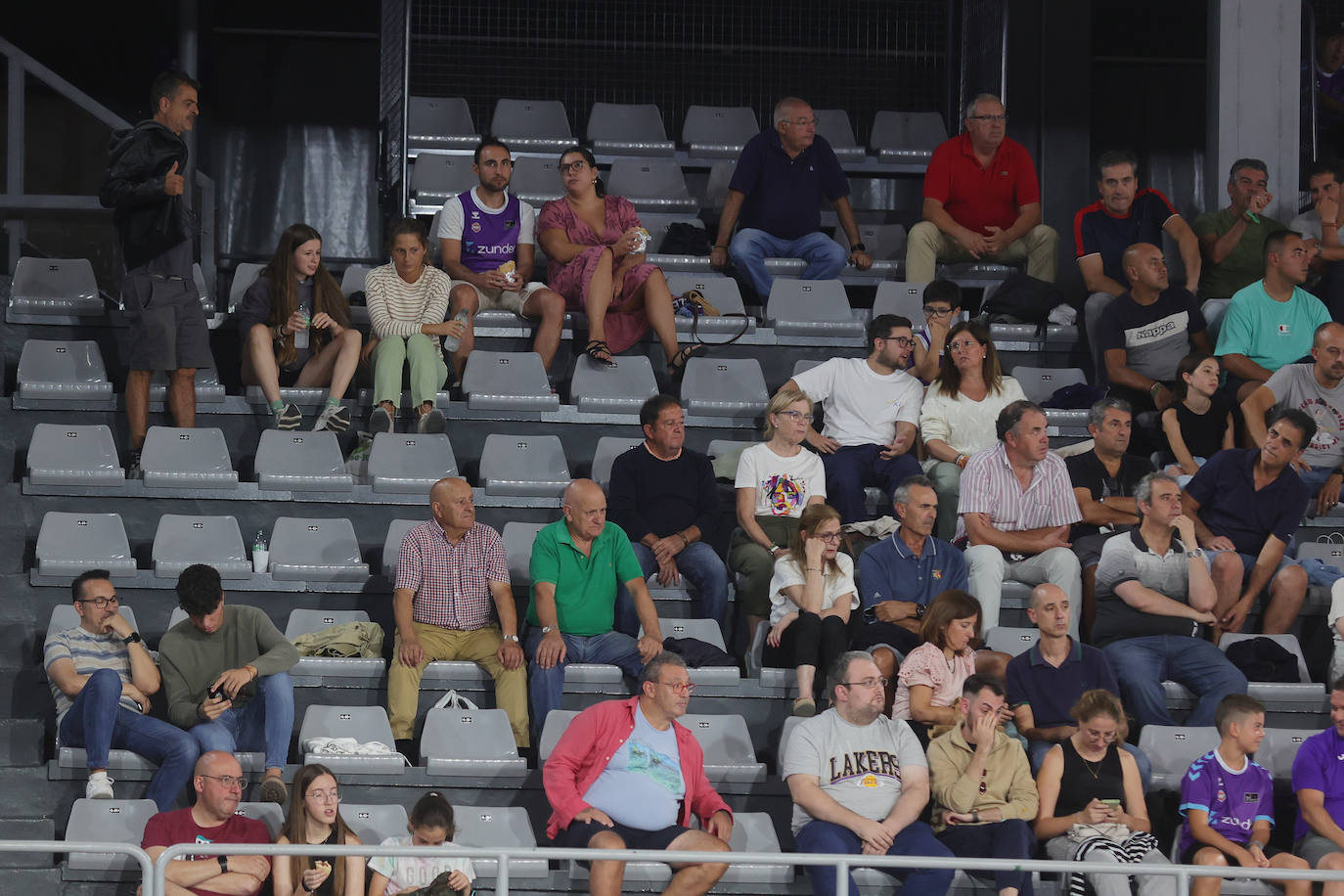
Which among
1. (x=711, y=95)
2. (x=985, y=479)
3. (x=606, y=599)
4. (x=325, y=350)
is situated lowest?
(x=606, y=599)

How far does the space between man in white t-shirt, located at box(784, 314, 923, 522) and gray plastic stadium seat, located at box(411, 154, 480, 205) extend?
8.47 ft

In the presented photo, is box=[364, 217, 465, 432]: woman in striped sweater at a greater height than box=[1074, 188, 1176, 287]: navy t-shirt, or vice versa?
box=[1074, 188, 1176, 287]: navy t-shirt

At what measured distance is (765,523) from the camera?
7.02 metres

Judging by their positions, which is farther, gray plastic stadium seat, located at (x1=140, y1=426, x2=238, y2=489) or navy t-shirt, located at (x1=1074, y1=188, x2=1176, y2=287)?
navy t-shirt, located at (x1=1074, y1=188, x2=1176, y2=287)

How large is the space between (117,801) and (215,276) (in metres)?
4.08

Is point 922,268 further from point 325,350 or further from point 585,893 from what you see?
point 585,893

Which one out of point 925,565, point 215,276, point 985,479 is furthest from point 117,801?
point 215,276

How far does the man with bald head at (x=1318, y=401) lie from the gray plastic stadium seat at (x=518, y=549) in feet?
9.85

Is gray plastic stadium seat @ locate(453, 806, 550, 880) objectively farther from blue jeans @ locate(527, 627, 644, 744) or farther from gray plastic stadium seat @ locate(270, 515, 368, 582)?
gray plastic stadium seat @ locate(270, 515, 368, 582)

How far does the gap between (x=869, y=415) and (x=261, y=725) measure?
110 inches

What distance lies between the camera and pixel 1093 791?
5.95m

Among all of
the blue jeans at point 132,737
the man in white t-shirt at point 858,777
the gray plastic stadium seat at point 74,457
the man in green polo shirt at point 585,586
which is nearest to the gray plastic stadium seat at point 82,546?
the gray plastic stadium seat at point 74,457

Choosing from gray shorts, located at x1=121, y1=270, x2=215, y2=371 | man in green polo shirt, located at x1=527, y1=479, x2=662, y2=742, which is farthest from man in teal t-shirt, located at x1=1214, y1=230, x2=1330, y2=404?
gray shorts, located at x1=121, y1=270, x2=215, y2=371

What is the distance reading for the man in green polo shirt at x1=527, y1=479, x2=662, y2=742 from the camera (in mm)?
6480
